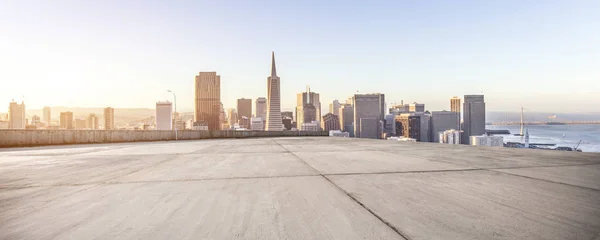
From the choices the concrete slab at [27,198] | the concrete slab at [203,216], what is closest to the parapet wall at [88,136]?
the concrete slab at [27,198]

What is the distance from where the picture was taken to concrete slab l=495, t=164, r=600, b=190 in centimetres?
619

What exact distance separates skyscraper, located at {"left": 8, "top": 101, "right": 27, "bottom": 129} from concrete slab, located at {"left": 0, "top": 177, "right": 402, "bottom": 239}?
126 m

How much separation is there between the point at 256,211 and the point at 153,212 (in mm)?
1523

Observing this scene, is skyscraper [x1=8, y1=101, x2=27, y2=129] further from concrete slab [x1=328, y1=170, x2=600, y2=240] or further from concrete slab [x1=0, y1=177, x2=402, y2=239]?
concrete slab [x1=328, y1=170, x2=600, y2=240]

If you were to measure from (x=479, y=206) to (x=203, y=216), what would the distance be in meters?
4.16

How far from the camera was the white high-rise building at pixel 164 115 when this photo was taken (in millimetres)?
155887

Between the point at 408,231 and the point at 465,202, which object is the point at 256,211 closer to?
the point at 408,231

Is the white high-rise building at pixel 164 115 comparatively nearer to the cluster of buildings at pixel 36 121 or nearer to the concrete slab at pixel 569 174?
the cluster of buildings at pixel 36 121

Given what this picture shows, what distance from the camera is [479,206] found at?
14.6 feet

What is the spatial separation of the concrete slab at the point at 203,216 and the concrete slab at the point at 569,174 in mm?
5184

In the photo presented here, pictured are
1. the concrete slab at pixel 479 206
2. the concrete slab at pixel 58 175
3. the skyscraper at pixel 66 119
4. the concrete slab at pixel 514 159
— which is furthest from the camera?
the skyscraper at pixel 66 119

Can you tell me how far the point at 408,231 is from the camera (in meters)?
3.40

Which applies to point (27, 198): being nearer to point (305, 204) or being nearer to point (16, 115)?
point (305, 204)

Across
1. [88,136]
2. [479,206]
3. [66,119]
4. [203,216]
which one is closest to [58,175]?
[203,216]
